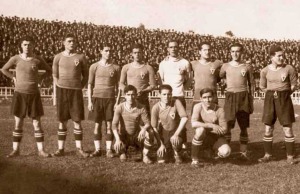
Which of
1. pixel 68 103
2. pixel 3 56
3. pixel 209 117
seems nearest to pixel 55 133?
pixel 68 103

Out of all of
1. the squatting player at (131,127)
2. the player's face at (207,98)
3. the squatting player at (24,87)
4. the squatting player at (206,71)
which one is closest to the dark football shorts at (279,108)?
the squatting player at (206,71)

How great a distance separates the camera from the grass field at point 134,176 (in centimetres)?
565

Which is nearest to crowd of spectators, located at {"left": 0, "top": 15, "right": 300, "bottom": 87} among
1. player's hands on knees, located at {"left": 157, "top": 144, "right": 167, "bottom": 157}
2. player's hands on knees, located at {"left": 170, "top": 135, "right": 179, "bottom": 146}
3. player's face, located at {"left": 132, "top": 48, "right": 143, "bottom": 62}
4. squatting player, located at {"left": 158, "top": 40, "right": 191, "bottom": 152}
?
player's face, located at {"left": 132, "top": 48, "right": 143, "bottom": 62}

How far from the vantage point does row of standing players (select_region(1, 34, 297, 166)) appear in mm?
7453

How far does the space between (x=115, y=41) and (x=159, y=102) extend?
2337 centimetres

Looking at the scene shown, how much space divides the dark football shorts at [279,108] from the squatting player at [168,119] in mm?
1422

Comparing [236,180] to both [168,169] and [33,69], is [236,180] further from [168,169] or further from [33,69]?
[33,69]

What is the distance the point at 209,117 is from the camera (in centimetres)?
741

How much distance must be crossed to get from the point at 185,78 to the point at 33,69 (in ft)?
8.48

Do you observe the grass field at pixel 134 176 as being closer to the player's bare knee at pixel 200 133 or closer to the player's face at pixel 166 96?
the player's bare knee at pixel 200 133

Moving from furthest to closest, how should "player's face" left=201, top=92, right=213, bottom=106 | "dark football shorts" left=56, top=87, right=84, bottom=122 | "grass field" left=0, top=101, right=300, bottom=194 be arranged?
"dark football shorts" left=56, top=87, right=84, bottom=122 < "player's face" left=201, top=92, right=213, bottom=106 < "grass field" left=0, top=101, right=300, bottom=194

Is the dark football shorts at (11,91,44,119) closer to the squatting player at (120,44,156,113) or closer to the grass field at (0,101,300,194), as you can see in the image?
the grass field at (0,101,300,194)

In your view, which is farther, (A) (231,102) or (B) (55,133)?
(B) (55,133)

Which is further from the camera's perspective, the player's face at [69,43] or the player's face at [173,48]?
the player's face at [173,48]
